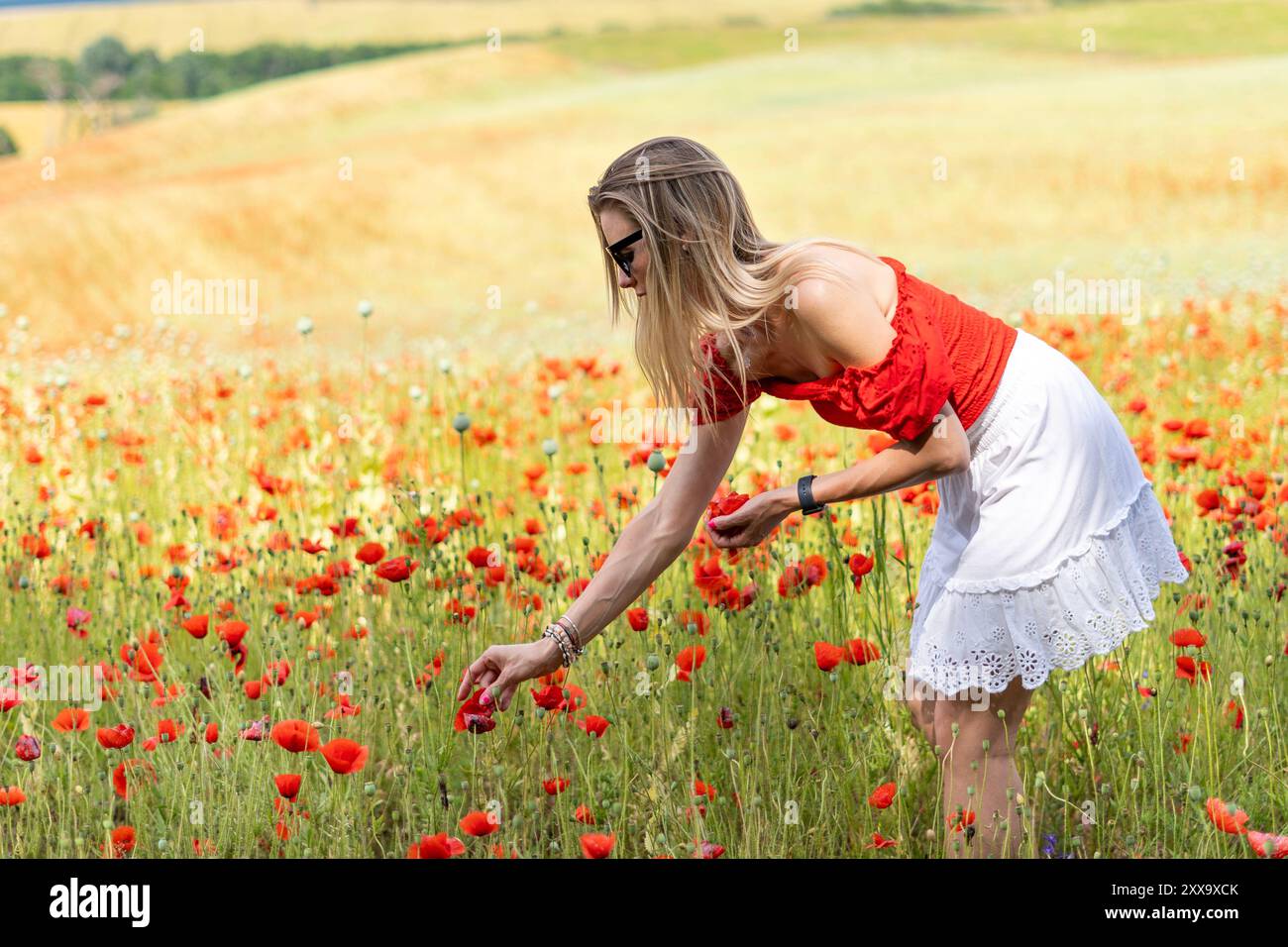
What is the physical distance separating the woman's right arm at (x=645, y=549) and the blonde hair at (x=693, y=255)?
0.27 metres

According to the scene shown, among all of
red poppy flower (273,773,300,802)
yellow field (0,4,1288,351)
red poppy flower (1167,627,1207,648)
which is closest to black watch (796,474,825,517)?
red poppy flower (1167,627,1207,648)

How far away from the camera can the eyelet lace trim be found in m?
2.49

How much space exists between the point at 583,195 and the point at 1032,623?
1834cm

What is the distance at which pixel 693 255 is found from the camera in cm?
244

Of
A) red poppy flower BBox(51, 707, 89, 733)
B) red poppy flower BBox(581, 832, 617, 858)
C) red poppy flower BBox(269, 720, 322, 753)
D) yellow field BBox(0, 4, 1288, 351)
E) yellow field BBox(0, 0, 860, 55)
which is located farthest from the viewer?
yellow field BBox(0, 0, 860, 55)

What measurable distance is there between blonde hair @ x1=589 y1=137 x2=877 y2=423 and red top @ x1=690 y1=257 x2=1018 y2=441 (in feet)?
0.27

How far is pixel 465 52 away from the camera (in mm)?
40625

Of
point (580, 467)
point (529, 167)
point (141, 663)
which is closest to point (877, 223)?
point (529, 167)

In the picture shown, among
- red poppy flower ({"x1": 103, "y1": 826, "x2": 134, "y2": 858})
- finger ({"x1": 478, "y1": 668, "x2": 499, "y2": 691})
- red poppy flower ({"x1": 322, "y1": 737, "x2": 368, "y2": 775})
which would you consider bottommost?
red poppy flower ({"x1": 103, "y1": 826, "x2": 134, "y2": 858})

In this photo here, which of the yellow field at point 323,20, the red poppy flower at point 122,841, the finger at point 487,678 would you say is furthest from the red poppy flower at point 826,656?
the yellow field at point 323,20

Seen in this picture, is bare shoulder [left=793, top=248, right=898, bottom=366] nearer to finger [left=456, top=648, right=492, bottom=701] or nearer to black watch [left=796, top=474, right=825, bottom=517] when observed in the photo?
black watch [left=796, top=474, right=825, bottom=517]

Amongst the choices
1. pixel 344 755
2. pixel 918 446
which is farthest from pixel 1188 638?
pixel 344 755

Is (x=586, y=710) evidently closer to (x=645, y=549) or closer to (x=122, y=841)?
Answer: (x=645, y=549)
